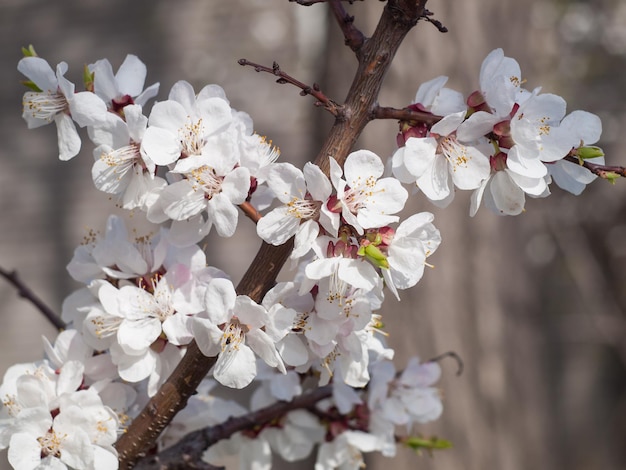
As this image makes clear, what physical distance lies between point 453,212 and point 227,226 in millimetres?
1645

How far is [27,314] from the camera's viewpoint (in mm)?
3236

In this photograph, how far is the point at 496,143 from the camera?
2.27 ft

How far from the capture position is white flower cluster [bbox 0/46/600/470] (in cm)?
66

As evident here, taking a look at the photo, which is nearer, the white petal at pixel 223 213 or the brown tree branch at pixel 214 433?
the white petal at pixel 223 213

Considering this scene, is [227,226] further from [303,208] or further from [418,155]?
[418,155]

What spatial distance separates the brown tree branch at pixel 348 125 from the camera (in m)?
0.68

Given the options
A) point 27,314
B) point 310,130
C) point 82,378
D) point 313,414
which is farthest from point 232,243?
point 82,378

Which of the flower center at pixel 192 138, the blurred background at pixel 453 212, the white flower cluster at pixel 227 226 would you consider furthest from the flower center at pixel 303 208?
the blurred background at pixel 453 212

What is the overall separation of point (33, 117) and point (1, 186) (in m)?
2.83

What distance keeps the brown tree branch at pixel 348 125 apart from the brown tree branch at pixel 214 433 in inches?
5.7

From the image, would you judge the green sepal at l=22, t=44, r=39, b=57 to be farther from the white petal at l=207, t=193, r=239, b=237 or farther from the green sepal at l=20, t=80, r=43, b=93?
the white petal at l=207, t=193, r=239, b=237

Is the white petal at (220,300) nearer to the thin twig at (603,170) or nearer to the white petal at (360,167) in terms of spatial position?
the white petal at (360,167)

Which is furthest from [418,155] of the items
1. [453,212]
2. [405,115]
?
[453,212]

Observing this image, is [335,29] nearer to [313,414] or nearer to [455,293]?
[455,293]
